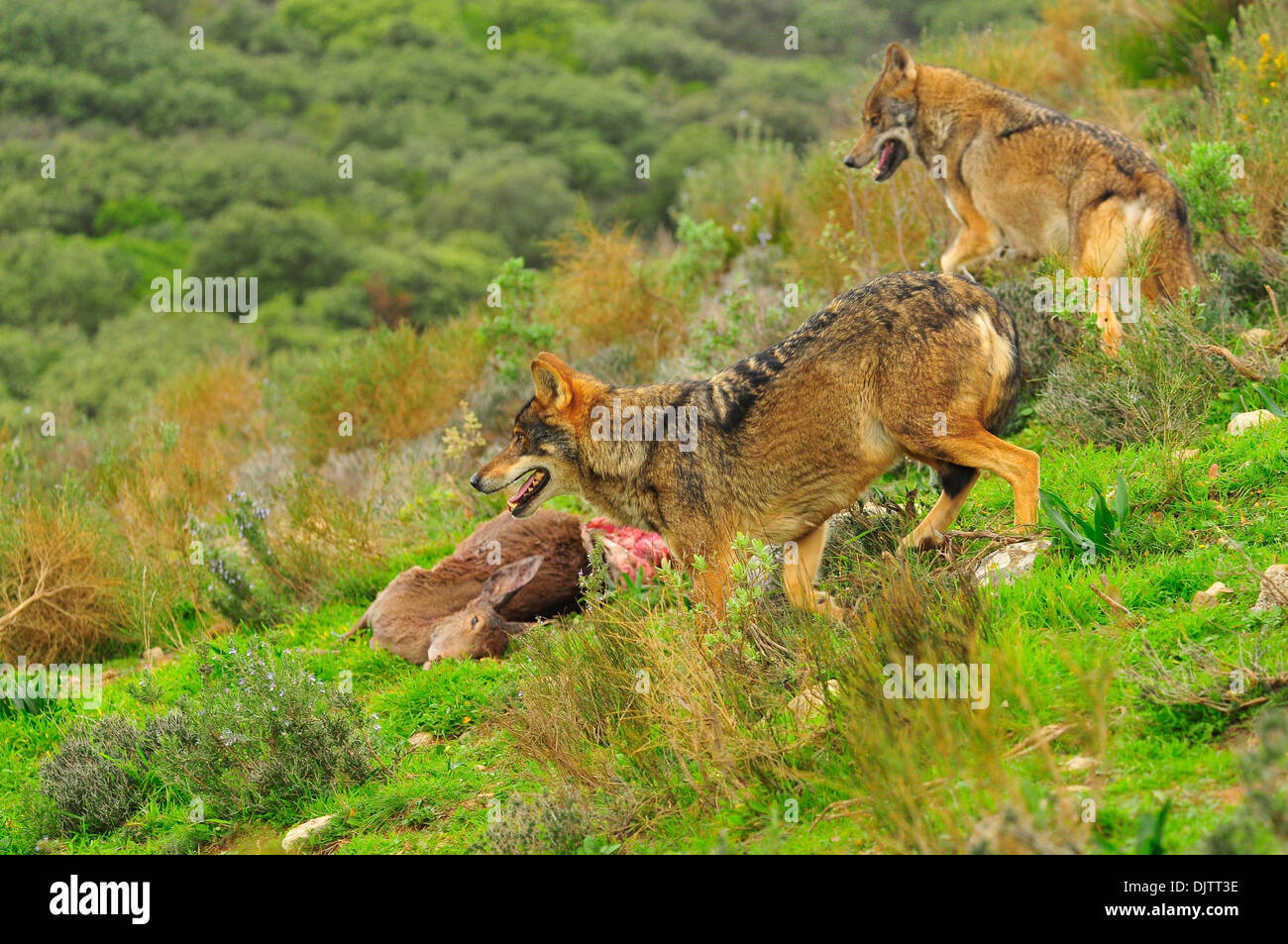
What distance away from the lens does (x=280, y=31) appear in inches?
1716

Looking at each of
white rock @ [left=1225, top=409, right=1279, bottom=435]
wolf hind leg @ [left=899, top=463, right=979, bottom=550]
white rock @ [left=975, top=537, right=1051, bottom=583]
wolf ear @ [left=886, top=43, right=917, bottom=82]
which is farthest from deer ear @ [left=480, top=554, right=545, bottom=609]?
wolf ear @ [left=886, top=43, right=917, bottom=82]

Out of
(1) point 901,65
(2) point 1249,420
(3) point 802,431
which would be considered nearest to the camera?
(3) point 802,431

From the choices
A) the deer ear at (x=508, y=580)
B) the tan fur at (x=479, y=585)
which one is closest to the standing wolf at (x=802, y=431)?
the deer ear at (x=508, y=580)

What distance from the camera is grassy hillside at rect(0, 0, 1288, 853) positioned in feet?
14.5

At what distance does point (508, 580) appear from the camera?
808 cm

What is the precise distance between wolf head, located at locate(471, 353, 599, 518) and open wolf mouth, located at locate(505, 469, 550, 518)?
0.04 meters

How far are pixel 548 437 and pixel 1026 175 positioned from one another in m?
4.70

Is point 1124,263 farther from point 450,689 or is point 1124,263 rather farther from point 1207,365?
point 450,689

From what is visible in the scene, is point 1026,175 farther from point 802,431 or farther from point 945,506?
point 802,431

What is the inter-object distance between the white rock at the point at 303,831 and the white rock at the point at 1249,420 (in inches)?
222

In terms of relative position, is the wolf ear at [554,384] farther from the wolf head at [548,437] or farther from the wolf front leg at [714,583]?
the wolf front leg at [714,583]

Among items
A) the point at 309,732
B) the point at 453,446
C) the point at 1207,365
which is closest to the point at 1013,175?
the point at 1207,365

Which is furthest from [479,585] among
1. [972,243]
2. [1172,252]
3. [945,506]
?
[1172,252]

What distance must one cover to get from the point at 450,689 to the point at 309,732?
1151 millimetres
